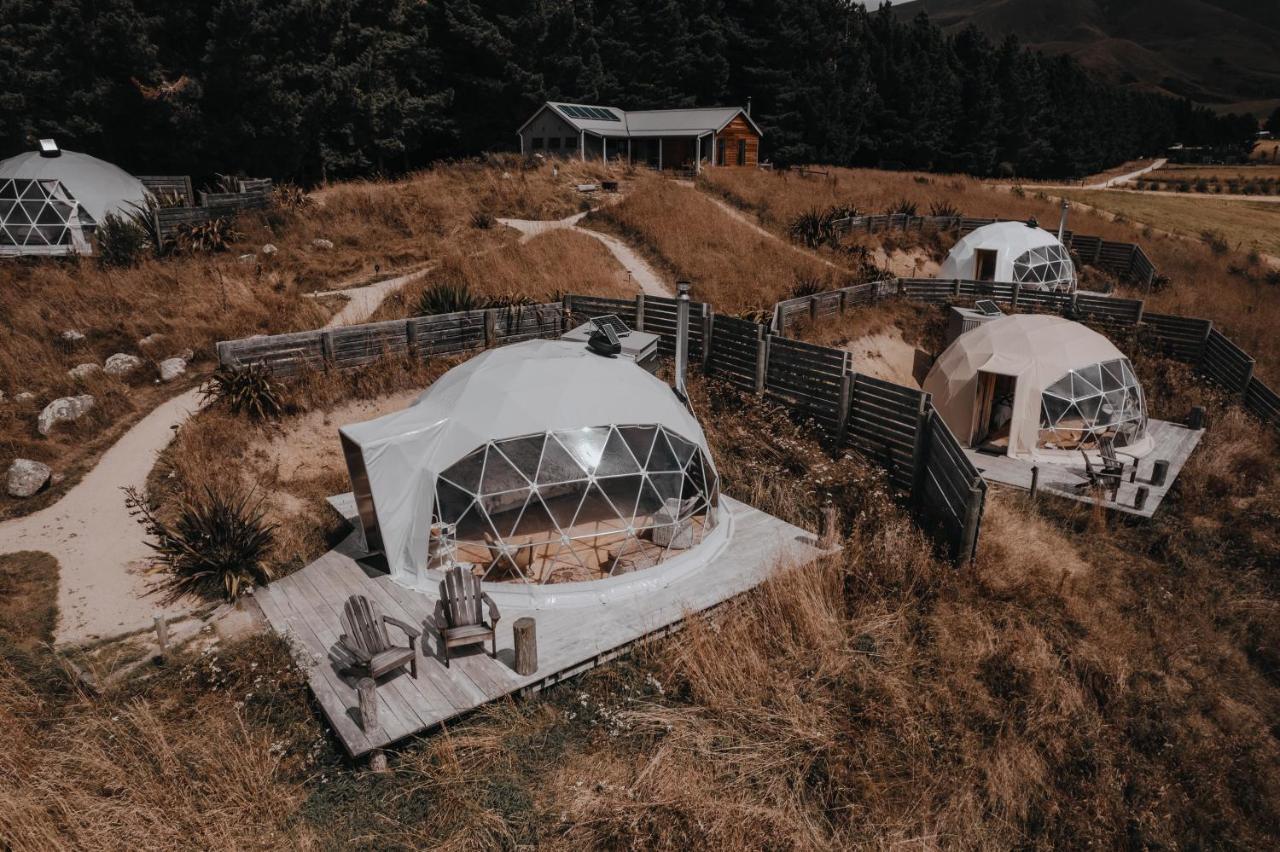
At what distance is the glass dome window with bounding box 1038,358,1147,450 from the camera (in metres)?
14.7

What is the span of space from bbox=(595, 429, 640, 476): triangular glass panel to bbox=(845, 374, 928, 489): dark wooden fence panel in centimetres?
492

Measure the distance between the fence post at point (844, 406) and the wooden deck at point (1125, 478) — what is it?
2754mm

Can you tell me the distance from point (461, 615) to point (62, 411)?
32.3 ft

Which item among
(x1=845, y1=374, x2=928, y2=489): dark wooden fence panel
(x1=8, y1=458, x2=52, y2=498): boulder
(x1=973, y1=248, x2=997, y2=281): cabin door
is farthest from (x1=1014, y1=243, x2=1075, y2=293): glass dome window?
(x1=8, y1=458, x2=52, y2=498): boulder

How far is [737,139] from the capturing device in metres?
40.3

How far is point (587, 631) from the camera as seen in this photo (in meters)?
8.16

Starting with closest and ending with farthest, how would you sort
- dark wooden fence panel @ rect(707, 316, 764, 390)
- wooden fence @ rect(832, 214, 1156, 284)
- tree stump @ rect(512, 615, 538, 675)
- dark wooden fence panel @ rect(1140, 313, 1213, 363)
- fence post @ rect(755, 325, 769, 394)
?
tree stump @ rect(512, 615, 538, 675) < fence post @ rect(755, 325, 769, 394) < dark wooden fence panel @ rect(707, 316, 764, 390) < dark wooden fence panel @ rect(1140, 313, 1213, 363) < wooden fence @ rect(832, 214, 1156, 284)

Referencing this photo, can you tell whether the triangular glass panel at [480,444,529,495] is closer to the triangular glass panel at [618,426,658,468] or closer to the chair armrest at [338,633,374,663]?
the triangular glass panel at [618,426,658,468]

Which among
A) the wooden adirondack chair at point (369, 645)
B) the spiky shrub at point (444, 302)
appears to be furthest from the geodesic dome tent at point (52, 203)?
the wooden adirondack chair at point (369, 645)

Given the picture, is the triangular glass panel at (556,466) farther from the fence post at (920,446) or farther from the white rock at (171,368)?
the white rock at (171,368)

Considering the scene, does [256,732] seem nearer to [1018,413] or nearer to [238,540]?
[238,540]

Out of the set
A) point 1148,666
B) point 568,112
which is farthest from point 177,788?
point 568,112

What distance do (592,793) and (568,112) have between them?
3766 centimetres

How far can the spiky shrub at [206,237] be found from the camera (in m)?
18.4
